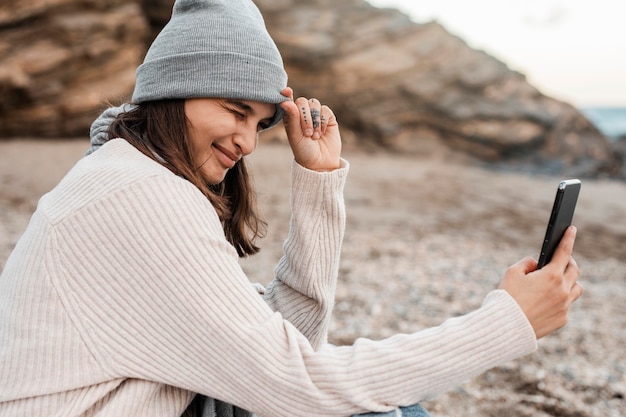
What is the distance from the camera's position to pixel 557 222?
195cm

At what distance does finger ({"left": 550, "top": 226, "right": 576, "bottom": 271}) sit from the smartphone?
0.09ft

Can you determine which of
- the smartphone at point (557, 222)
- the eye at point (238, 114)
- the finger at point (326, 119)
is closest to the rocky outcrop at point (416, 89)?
the finger at point (326, 119)

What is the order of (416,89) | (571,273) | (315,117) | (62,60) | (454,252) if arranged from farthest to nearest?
(416,89)
(62,60)
(454,252)
(315,117)
(571,273)

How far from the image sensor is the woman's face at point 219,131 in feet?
6.82

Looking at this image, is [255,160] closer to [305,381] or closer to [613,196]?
[613,196]

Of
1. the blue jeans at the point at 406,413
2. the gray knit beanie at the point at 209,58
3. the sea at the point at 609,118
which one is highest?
the gray knit beanie at the point at 209,58

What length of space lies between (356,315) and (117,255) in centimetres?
419

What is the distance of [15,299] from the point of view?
1730mm

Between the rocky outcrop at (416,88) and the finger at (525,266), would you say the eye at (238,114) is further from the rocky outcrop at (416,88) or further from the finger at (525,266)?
the rocky outcrop at (416,88)

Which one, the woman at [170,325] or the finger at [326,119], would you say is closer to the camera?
the woman at [170,325]

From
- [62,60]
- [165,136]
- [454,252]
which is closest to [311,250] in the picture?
[165,136]

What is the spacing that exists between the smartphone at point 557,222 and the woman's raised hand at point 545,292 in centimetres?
6

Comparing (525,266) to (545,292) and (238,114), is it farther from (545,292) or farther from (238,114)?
(238,114)

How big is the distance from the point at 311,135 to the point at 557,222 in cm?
99
